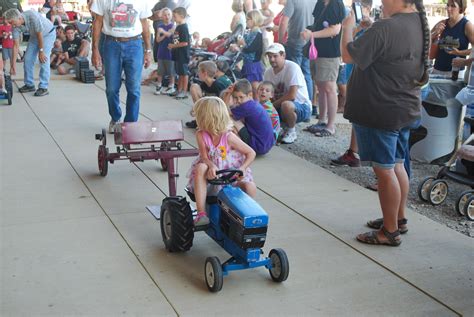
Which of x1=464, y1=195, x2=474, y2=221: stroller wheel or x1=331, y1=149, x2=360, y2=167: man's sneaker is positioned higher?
x1=464, y1=195, x2=474, y2=221: stroller wheel

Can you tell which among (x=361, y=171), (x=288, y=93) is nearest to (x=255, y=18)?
(x=288, y=93)

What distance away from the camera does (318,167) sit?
23.2 feet

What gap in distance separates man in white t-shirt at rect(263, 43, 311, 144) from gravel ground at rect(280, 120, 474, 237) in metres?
0.27

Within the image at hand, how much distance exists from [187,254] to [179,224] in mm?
293

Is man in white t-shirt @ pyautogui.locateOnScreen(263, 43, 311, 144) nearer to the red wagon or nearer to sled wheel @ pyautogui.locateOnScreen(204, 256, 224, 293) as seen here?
the red wagon

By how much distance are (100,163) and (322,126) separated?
10.9ft

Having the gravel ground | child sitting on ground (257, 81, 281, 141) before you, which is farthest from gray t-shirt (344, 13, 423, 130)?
child sitting on ground (257, 81, 281, 141)

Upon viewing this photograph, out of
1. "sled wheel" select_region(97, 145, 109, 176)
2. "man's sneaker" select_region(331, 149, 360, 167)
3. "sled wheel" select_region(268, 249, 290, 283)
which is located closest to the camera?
"sled wheel" select_region(268, 249, 290, 283)

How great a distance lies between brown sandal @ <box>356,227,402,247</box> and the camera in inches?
189

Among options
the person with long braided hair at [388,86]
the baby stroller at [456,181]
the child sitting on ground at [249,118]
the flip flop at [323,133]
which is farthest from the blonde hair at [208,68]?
the person with long braided hair at [388,86]

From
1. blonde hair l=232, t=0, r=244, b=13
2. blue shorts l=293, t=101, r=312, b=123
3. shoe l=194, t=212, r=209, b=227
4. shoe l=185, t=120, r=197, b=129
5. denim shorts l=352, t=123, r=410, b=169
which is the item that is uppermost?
blonde hair l=232, t=0, r=244, b=13

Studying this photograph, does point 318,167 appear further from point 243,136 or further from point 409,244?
point 409,244

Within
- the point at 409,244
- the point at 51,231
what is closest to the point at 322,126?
the point at 409,244

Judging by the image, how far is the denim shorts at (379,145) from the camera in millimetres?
4660
